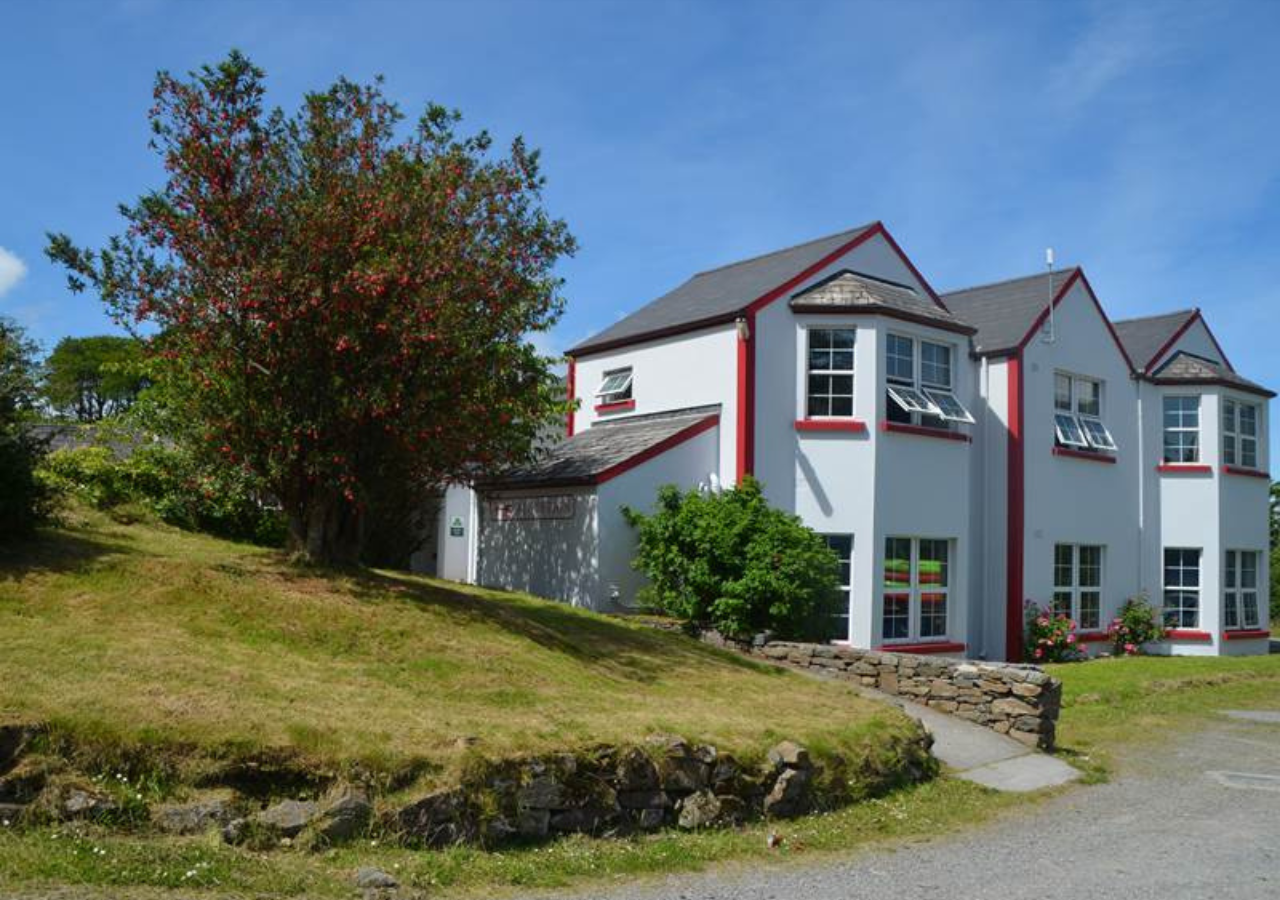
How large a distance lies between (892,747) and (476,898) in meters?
5.09

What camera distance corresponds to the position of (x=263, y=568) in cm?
1226

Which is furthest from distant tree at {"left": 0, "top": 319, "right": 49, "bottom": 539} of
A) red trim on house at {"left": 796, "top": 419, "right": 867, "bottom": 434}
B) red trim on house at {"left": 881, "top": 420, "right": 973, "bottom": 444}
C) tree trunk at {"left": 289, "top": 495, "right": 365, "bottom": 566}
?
red trim on house at {"left": 881, "top": 420, "right": 973, "bottom": 444}

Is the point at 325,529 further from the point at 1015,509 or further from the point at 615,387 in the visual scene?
the point at 1015,509

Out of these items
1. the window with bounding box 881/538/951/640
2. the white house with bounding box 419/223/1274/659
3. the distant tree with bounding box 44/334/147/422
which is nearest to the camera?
the white house with bounding box 419/223/1274/659

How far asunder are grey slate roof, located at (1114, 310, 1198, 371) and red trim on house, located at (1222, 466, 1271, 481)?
3.07 m

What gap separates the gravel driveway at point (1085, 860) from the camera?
23.9 ft

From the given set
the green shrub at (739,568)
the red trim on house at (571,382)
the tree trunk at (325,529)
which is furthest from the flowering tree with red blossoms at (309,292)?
the red trim on house at (571,382)

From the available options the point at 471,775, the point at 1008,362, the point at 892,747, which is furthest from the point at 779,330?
the point at 471,775

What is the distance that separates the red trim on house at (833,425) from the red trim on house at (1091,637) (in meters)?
7.90

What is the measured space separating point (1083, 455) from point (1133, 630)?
4035 millimetres

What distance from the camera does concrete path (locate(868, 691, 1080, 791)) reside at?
11.0m

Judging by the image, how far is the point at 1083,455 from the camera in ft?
76.9

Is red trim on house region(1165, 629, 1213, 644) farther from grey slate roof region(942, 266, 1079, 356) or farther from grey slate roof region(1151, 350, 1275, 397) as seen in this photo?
grey slate roof region(942, 266, 1079, 356)

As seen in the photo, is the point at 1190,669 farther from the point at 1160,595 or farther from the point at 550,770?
the point at 550,770
